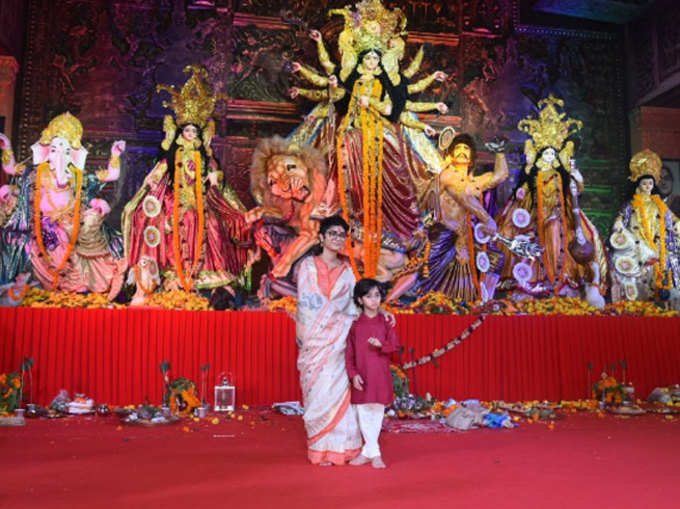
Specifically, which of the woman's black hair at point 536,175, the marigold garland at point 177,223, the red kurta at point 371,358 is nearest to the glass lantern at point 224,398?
the marigold garland at point 177,223

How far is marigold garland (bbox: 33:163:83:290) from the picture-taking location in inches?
271

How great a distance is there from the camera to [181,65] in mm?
9055

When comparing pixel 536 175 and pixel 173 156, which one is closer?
pixel 173 156

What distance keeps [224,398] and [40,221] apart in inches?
118

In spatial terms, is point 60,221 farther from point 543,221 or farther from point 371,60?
point 543,221

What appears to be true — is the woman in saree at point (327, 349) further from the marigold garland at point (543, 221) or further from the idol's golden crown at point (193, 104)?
the marigold garland at point (543, 221)

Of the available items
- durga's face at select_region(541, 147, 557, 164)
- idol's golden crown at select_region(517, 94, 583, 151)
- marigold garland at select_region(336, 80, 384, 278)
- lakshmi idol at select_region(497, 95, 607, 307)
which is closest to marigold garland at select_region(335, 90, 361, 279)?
marigold garland at select_region(336, 80, 384, 278)

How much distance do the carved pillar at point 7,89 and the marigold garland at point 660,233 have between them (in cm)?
829

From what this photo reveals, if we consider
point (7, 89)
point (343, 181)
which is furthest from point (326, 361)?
point (7, 89)

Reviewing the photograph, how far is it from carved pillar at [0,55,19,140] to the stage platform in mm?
4003

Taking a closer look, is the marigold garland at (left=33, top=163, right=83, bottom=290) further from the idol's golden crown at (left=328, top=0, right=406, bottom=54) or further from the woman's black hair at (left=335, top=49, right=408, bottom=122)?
the idol's golden crown at (left=328, top=0, right=406, bottom=54)

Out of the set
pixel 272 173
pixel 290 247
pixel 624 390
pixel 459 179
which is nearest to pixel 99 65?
pixel 272 173

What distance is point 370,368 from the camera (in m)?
3.46

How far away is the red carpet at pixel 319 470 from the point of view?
262 cm
